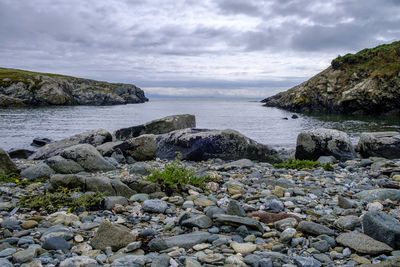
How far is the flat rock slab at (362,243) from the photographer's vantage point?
4.37 m

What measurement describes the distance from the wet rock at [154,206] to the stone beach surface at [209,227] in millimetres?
21

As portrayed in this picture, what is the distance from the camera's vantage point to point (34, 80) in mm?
96000

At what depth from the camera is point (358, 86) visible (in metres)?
60.9

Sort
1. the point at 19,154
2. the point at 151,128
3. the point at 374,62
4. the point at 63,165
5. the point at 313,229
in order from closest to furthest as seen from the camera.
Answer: the point at 313,229 < the point at 63,165 < the point at 19,154 < the point at 151,128 < the point at 374,62

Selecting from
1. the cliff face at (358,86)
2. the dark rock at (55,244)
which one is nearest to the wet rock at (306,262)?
the dark rock at (55,244)

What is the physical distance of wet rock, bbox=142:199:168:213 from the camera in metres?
6.28

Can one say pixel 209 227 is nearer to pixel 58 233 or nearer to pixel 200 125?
pixel 58 233

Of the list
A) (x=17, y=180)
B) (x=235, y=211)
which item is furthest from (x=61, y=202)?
(x=235, y=211)

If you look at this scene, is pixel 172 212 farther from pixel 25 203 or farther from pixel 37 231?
pixel 25 203

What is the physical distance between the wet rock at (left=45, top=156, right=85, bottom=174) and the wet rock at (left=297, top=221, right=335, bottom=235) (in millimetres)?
8717

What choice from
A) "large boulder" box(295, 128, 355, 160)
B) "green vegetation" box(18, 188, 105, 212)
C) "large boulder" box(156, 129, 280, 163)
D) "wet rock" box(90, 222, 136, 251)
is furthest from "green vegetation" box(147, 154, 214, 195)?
"large boulder" box(295, 128, 355, 160)

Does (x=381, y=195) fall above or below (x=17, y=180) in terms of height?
above

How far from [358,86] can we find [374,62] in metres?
9.88

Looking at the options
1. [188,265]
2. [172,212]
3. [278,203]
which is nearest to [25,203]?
[172,212]
